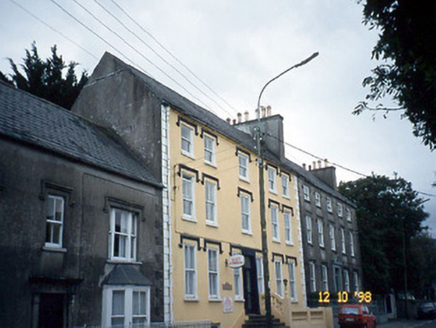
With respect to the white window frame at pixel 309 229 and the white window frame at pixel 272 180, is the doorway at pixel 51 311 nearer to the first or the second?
the white window frame at pixel 272 180

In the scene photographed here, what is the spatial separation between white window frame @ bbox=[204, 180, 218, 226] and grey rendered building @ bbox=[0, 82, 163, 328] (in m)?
3.81

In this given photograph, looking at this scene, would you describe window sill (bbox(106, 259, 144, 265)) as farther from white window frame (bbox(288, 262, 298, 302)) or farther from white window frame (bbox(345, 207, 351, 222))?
white window frame (bbox(345, 207, 351, 222))

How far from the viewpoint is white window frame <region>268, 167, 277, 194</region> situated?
98.7 ft

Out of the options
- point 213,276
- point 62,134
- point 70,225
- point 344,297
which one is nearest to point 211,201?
point 213,276

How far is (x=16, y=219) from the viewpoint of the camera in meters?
14.0

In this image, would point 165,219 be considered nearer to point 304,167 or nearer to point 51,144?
point 51,144

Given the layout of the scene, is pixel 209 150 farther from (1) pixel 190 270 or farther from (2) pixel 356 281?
(2) pixel 356 281

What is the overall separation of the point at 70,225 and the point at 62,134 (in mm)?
3941

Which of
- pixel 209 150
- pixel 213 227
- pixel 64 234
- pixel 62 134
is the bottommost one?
pixel 64 234

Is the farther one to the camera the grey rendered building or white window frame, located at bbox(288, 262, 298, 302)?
white window frame, located at bbox(288, 262, 298, 302)

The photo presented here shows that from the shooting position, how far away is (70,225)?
1575 centimetres

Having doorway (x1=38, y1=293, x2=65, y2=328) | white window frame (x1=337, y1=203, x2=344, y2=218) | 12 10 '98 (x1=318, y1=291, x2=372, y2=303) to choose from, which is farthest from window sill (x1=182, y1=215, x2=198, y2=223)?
white window frame (x1=337, y1=203, x2=344, y2=218)

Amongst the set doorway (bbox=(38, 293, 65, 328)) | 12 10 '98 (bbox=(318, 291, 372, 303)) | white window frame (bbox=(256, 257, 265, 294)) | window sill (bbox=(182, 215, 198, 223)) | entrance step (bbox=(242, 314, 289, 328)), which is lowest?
entrance step (bbox=(242, 314, 289, 328))

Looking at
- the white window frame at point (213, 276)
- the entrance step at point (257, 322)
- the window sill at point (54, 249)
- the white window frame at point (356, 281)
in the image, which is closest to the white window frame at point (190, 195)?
the white window frame at point (213, 276)
